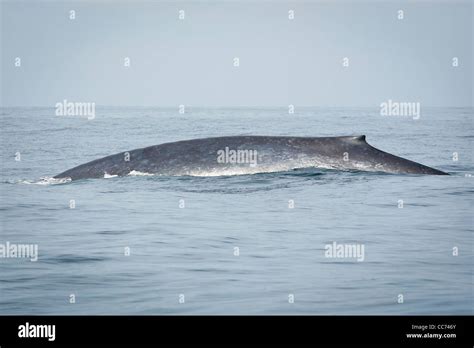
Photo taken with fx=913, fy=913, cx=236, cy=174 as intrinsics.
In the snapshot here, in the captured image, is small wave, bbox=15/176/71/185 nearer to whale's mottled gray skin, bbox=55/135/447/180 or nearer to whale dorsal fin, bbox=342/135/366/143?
whale's mottled gray skin, bbox=55/135/447/180

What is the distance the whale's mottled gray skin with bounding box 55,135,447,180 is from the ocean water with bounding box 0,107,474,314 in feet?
0.93

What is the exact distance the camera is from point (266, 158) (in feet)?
61.6

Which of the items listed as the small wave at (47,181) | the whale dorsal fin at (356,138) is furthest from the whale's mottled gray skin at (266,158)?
the small wave at (47,181)

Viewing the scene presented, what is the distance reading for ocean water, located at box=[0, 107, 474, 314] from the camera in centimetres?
941

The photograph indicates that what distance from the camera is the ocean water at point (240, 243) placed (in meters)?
9.41

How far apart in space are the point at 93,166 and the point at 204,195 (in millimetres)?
4362

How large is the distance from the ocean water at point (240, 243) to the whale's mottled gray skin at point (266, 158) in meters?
0.28

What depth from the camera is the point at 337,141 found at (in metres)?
19.0

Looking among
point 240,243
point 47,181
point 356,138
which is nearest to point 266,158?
point 356,138

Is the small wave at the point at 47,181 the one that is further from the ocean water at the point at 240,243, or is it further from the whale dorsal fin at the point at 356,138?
the whale dorsal fin at the point at 356,138

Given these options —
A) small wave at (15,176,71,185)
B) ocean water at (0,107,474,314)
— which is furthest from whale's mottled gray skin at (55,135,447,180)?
small wave at (15,176,71,185)

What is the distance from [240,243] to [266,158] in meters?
6.36

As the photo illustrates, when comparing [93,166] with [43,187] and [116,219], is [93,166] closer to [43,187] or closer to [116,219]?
[43,187]
